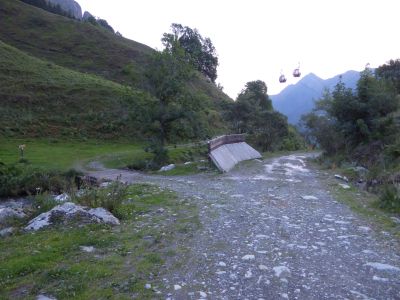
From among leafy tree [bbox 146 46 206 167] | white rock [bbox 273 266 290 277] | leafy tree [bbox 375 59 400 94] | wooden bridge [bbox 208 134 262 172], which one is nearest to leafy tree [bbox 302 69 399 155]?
wooden bridge [bbox 208 134 262 172]

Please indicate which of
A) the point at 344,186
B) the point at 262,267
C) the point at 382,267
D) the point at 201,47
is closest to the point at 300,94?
the point at 201,47

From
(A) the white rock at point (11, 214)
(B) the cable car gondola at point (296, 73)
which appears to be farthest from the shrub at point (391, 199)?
(B) the cable car gondola at point (296, 73)

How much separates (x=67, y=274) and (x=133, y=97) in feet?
69.1

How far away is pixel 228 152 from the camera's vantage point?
2691cm

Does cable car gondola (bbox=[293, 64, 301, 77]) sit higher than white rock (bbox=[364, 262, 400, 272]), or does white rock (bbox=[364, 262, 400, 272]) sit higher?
cable car gondola (bbox=[293, 64, 301, 77])

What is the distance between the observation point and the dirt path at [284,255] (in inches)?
222

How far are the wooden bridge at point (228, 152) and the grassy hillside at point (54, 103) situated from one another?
1315 cm

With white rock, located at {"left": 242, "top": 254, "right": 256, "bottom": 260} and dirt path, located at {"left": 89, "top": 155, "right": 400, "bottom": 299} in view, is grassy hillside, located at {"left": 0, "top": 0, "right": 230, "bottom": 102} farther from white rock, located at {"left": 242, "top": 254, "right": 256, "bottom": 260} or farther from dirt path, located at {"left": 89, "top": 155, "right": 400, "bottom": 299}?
white rock, located at {"left": 242, "top": 254, "right": 256, "bottom": 260}

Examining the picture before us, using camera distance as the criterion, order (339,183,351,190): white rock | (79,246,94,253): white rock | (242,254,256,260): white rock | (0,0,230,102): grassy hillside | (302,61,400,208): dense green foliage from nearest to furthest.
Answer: (242,254,256,260): white rock, (79,246,94,253): white rock, (339,183,351,190): white rock, (302,61,400,208): dense green foliage, (0,0,230,102): grassy hillside

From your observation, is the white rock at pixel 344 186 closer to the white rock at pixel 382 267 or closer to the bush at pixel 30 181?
the white rock at pixel 382 267

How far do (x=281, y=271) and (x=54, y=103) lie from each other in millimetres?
52119

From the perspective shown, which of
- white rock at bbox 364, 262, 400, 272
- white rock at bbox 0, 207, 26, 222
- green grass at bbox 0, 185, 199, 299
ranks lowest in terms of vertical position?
white rock at bbox 364, 262, 400, 272

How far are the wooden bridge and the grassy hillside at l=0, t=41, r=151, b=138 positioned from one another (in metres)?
13.1

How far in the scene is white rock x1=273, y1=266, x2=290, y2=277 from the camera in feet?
20.2
